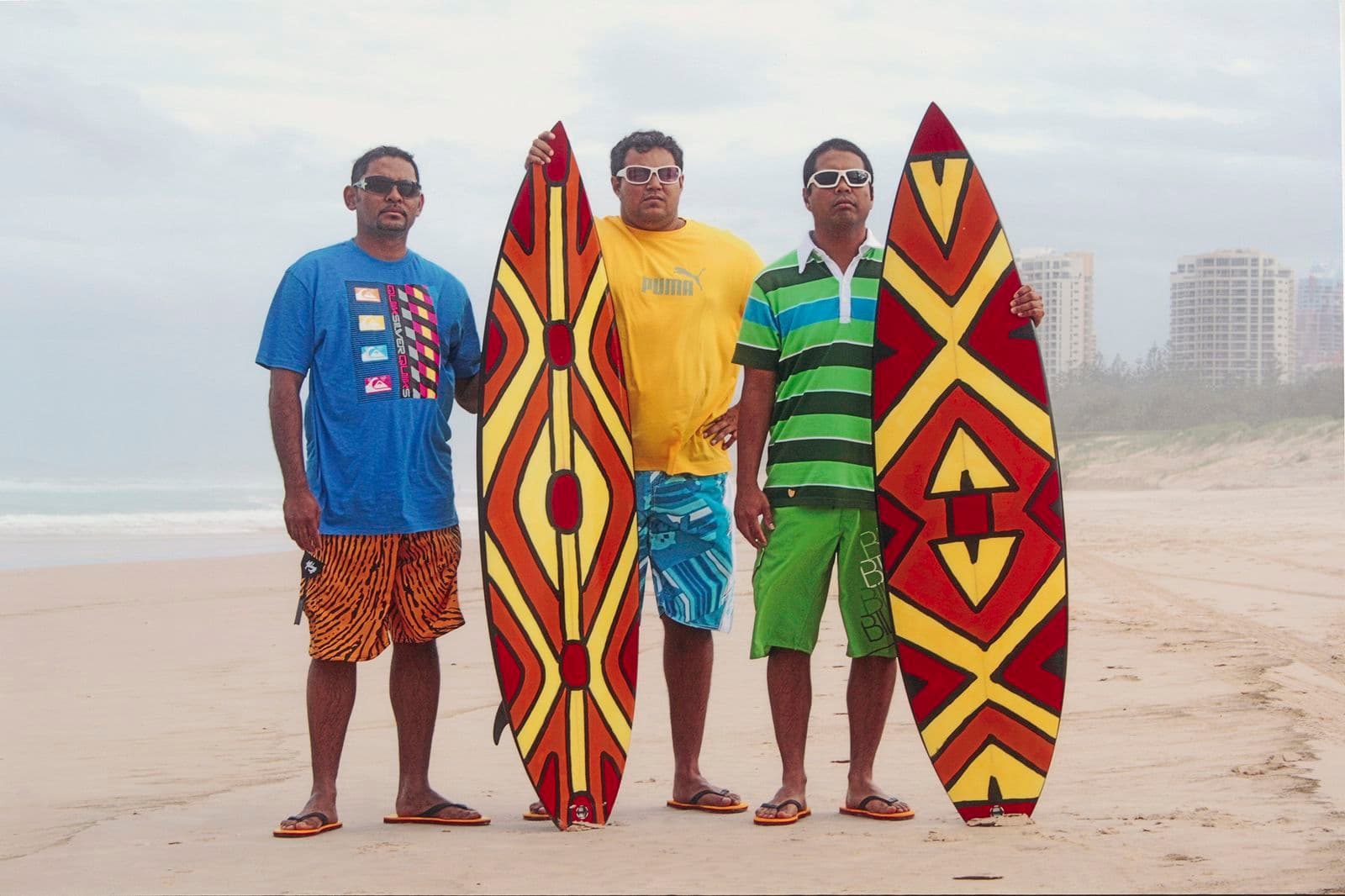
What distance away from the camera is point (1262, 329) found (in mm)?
40438

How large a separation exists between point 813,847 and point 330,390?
158cm

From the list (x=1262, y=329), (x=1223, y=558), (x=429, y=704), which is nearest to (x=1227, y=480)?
(x=1223, y=558)

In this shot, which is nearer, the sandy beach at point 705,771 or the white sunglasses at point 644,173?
the sandy beach at point 705,771

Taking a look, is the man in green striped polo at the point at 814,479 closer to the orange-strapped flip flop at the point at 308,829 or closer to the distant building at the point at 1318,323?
the orange-strapped flip flop at the point at 308,829

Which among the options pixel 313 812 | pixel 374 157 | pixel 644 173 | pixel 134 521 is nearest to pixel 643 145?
pixel 644 173

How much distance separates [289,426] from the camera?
11.3ft

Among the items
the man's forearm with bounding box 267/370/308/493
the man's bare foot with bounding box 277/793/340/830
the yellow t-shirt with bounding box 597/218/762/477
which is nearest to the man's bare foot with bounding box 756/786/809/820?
the yellow t-shirt with bounding box 597/218/762/477

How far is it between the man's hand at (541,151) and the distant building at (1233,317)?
115 ft

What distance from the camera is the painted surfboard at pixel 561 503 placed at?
3584mm

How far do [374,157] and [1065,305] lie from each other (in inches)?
1752

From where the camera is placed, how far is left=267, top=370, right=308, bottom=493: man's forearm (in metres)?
3.39

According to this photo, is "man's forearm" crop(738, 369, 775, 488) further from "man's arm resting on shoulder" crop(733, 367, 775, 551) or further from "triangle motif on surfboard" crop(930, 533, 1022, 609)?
"triangle motif on surfboard" crop(930, 533, 1022, 609)

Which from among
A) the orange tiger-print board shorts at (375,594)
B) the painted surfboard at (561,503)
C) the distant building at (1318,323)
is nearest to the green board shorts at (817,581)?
the painted surfboard at (561,503)

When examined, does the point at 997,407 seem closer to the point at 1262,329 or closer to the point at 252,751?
the point at 252,751
